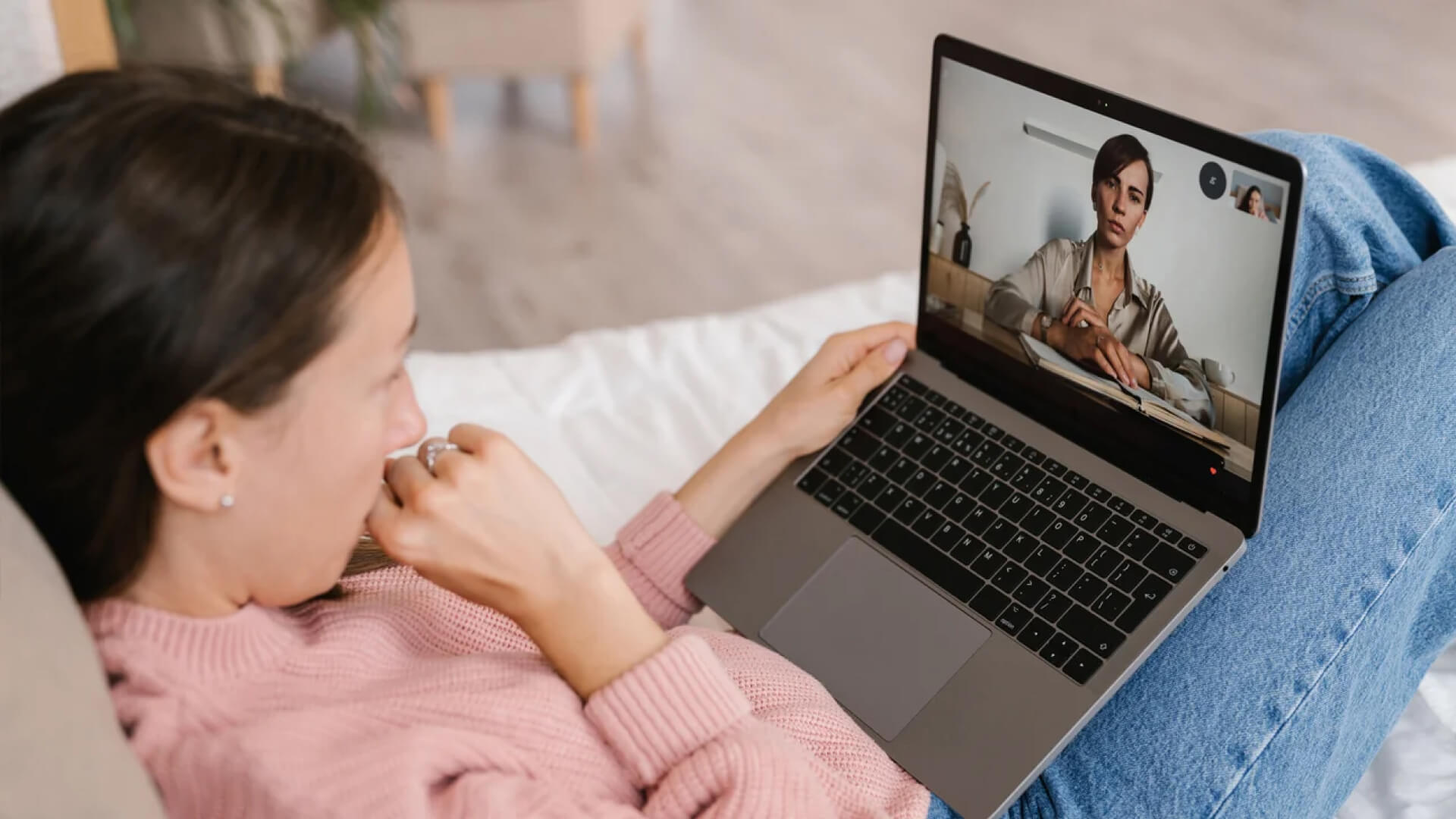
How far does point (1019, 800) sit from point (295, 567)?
540 mm

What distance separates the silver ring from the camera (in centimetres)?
83

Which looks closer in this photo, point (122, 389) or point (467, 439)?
point (122, 389)

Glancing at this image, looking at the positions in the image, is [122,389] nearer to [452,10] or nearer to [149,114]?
[149,114]

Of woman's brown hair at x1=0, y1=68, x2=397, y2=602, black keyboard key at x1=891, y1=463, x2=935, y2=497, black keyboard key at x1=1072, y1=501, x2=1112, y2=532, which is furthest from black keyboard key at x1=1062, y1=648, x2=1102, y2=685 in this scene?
woman's brown hair at x1=0, y1=68, x2=397, y2=602

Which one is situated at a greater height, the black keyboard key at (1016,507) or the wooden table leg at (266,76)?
the black keyboard key at (1016,507)

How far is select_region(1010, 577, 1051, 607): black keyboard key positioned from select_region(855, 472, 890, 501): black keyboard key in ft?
0.54

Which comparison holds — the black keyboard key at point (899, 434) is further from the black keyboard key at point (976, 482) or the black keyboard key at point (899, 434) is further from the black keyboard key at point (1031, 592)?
the black keyboard key at point (1031, 592)

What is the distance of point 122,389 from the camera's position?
0.65 meters

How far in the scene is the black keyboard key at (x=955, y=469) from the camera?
41.6 inches

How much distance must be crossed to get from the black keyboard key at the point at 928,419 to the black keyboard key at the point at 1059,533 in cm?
16

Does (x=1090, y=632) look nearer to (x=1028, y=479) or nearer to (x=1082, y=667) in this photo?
(x=1082, y=667)

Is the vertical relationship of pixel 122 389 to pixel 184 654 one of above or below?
above

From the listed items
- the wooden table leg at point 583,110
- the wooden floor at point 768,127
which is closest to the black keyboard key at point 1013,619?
the wooden floor at point 768,127

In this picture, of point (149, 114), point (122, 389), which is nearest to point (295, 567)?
point (122, 389)
